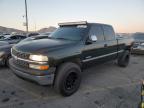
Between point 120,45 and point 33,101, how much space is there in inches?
168

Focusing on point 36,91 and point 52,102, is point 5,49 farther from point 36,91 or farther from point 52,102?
point 52,102

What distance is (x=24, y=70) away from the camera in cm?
362

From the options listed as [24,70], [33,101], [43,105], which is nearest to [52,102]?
[43,105]

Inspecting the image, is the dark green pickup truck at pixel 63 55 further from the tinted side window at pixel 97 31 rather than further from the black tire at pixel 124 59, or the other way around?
the black tire at pixel 124 59

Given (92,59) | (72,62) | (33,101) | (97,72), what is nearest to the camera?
(33,101)

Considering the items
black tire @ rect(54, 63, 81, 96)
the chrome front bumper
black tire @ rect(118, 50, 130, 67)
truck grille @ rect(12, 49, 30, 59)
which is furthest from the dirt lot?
black tire @ rect(118, 50, 130, 67)

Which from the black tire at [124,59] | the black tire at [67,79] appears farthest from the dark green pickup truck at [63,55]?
the black tire at [124,59]

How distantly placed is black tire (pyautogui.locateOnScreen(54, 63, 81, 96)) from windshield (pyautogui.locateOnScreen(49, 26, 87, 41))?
3.03 feet

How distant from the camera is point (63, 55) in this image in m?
3.66

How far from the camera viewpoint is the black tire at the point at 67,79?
363 centimetres

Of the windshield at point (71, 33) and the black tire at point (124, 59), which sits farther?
the black tire at point (124, 59)

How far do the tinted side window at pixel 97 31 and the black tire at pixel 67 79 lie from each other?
4.32 ft

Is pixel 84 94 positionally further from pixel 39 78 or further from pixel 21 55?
pixel 21 55

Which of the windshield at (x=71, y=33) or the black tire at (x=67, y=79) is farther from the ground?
the windshield at (x=71, y=33)
